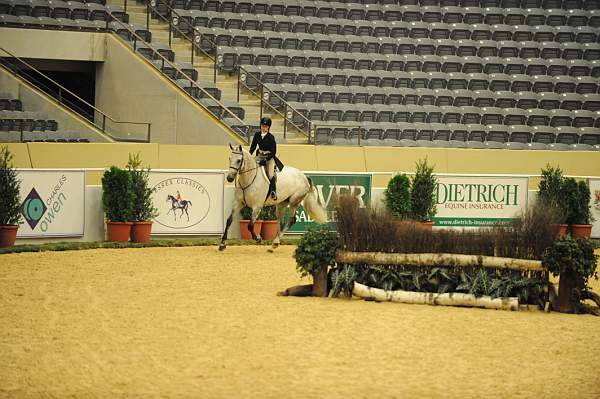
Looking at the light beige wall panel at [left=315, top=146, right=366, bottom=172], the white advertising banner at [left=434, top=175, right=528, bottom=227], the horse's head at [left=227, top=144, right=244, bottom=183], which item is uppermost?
the light beige wall panel at [left=315, top=146, right=366, bottom=172]

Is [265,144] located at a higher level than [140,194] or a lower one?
higher

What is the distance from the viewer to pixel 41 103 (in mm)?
24578

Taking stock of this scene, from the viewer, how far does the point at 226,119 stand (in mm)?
25797

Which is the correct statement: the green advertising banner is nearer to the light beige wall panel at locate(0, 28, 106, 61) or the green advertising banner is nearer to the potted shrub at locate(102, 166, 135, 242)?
the potted shrub at locate(102, 166, 135, 242)

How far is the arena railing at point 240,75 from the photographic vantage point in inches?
1022

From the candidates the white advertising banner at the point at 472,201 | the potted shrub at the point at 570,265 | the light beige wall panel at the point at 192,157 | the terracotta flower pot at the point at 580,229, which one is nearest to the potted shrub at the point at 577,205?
the terracotta flower pot at the point at 580,229

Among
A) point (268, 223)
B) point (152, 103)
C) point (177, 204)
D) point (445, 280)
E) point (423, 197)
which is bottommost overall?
point (445, 280)

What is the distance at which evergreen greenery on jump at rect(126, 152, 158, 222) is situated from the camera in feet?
65.7

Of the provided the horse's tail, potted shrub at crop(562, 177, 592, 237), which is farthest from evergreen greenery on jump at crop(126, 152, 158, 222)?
potted shrub at crop(562, 177, 592, 237)

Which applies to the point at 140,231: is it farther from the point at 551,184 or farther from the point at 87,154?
the point at 551,184

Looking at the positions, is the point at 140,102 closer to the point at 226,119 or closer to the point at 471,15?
the point at 226,119

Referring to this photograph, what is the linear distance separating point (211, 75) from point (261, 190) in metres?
9.92

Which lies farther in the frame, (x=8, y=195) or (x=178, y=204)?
(x=178, y=204)

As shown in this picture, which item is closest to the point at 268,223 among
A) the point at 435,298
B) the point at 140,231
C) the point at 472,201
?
the point at 140,231
